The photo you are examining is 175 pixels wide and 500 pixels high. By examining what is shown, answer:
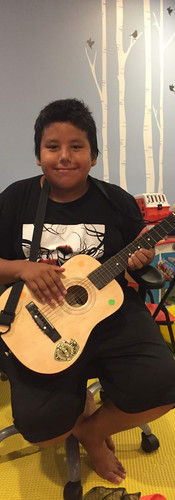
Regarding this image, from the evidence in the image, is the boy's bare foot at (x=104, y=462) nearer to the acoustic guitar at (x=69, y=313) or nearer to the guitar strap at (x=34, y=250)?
the acoustic guitar at (x=69, y=313)

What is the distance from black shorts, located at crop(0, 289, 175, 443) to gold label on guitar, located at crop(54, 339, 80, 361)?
6 centimetres

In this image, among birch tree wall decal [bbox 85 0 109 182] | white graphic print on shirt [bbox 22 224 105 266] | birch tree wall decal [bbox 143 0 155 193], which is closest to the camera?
white graphic print on shirt [bbox 22 224 105 266]

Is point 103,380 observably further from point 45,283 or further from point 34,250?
point 34,250

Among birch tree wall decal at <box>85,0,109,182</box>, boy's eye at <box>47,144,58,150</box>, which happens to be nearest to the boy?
boy's eye at <box>47,144,58,150</box>

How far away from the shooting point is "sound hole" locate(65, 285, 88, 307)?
0.96 metres

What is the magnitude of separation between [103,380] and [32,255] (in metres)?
0.45

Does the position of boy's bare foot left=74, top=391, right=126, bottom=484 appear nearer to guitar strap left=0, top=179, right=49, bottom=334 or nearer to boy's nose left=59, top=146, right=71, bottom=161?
guitar strap left=0, top=179, right=49, bottom=334

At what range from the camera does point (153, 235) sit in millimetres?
966

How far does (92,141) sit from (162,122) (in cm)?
160

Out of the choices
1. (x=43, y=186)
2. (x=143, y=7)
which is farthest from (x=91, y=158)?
(x=143, y=7)

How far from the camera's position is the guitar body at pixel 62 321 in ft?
2.66

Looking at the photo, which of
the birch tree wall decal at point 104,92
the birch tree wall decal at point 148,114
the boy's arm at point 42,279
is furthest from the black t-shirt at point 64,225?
the birch tree wall decal at point 148,114

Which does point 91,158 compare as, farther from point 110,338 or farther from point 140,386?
point 140,386

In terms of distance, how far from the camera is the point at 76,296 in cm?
98
